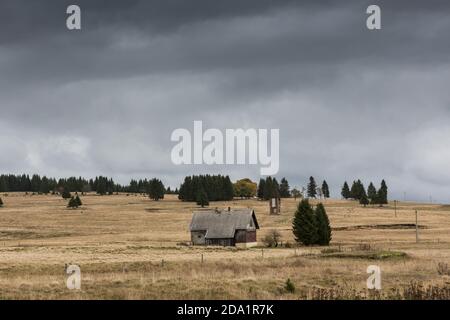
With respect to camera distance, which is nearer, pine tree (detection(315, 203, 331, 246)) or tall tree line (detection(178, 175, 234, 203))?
pine tree (detection(315, 203, 331, 246))

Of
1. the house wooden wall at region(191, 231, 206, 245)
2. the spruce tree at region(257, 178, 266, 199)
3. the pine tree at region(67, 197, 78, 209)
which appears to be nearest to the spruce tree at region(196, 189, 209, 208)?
the pine tree at region(67, 197, 78, 209)

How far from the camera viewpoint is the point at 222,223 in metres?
74.9

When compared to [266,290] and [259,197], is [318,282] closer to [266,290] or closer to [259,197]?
[266,290]

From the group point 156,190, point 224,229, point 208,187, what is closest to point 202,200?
point 208,187

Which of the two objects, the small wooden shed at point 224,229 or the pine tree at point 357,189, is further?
the pine tree at point 357,189

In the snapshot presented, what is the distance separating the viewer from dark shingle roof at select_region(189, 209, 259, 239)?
73562 mm

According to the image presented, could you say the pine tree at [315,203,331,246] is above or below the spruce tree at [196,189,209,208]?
below

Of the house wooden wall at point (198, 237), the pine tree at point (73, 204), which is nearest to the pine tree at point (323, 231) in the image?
the house wooden wall at point (198, 237)

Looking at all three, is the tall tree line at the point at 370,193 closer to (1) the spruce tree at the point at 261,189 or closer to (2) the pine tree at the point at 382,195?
(2) the pine tree at the point at 382,195

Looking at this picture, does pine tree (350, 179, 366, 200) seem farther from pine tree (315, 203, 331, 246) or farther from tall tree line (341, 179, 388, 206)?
pine tree (315, 203, 331, 246)

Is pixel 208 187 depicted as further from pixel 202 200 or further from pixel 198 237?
pixel 198 237

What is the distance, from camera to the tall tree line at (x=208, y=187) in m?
168

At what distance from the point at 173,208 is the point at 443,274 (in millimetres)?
114474
